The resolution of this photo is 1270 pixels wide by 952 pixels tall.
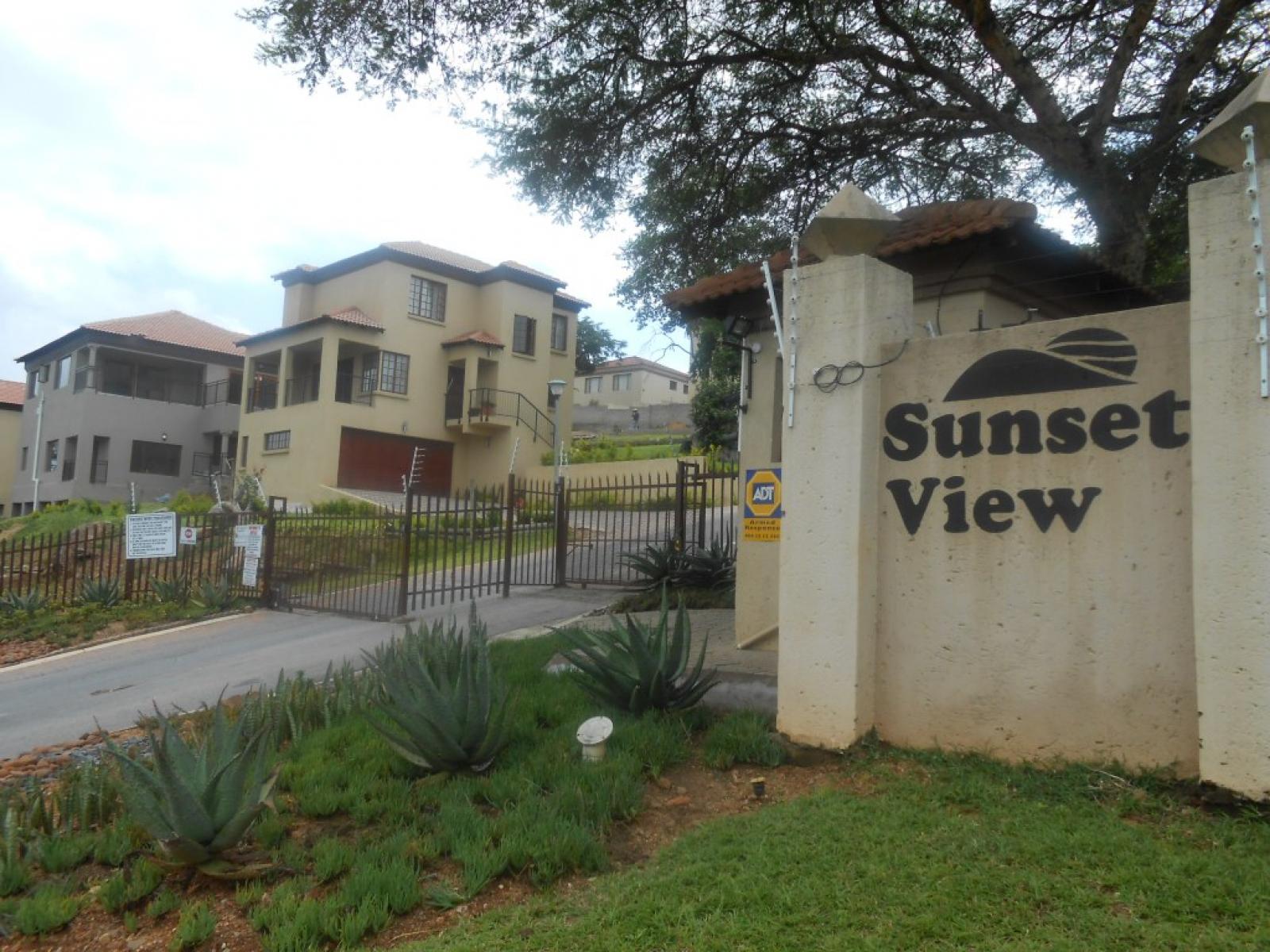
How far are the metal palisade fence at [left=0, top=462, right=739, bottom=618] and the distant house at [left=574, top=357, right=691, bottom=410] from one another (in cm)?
4808

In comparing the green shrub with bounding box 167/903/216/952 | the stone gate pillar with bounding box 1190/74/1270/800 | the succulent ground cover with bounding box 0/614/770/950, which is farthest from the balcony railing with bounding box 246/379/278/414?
A: the stone gate pillar with bounding box 1190/74/1270/800

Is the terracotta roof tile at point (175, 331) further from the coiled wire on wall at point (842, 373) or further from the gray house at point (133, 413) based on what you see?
the coiled wire on wall at point (842, 373)

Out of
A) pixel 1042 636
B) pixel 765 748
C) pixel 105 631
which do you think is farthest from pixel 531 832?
pixel 105 631

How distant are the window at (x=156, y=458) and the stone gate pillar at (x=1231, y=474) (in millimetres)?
37709

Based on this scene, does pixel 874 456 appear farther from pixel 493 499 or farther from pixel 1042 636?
pixel 493 499

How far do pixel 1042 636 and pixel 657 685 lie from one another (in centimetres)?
215

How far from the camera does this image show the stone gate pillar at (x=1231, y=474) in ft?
12.8

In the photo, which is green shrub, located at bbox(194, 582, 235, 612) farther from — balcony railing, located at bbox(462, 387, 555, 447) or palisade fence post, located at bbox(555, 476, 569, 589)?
balcony railing, located at bbox(462, 387, 555, 447)

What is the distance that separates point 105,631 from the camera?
12258mm

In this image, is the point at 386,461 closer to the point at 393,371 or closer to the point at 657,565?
the point at 393,371

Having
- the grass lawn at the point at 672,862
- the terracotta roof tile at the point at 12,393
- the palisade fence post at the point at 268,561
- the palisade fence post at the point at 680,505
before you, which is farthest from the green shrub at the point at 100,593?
the terracotta roof tile at the point at 12,393

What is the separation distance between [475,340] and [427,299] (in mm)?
2408

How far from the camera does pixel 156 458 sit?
120ft

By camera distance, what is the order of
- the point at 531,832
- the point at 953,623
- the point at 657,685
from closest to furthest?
the point at 531,832 < the point at 953,623 < the point at 657,685
